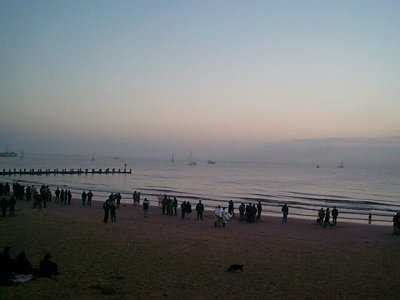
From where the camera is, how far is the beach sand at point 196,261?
31.9ft

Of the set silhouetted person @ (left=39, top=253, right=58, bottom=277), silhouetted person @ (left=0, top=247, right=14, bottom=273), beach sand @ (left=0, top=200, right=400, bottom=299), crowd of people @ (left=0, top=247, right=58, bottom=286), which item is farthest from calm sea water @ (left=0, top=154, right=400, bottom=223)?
silhouetted person @ (left=0, top=247, right=14, bottom=273)

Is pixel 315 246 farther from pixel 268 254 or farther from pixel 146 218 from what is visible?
pixel 146 218

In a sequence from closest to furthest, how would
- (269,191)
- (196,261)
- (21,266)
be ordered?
(21,266) < (196,261) < (269,191)

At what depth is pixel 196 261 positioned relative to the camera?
41.6ft

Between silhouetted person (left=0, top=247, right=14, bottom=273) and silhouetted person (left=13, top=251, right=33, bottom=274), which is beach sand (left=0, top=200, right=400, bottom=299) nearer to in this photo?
silhouetted person (left=13, top=251, right=33, bottom=274)

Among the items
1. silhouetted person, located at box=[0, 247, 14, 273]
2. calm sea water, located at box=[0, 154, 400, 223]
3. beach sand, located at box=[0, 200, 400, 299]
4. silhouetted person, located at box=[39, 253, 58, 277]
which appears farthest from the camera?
calm sea water, located at box=[0, 154, 400, 223]

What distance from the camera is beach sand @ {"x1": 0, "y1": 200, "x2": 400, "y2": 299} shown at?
972 centimetres

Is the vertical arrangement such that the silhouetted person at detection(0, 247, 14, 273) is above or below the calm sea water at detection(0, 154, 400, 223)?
above

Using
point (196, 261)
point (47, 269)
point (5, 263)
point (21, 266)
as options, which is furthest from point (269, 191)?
point (5, 263)

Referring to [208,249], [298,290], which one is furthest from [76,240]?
[298,290]

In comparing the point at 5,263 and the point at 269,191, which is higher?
A: the point at 5,263

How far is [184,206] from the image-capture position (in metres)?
24.8

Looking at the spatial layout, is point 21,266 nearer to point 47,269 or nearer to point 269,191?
point 47,269

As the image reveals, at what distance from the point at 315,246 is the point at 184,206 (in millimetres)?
10115
